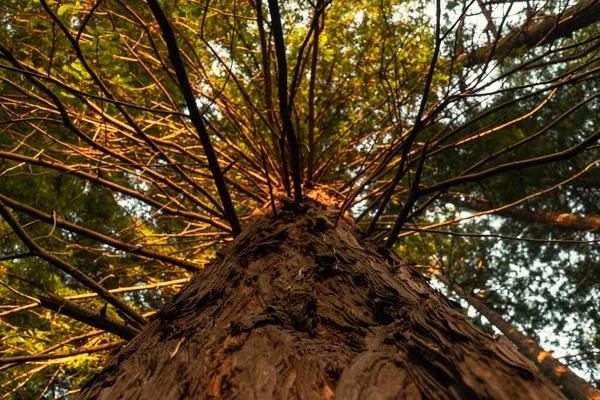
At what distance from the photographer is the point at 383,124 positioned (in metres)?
5.11

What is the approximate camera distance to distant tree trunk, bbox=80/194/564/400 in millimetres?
920

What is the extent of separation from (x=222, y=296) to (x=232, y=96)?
3.59m

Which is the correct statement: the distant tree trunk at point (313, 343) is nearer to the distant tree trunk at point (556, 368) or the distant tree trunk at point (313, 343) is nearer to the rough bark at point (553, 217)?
→ the distant tree trunk at point (556, 368)

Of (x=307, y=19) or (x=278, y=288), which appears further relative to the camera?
(x=307, y=19)

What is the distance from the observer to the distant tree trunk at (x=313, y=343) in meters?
0.92

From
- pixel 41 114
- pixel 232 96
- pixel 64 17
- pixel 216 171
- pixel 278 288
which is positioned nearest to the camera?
pixel 278 288

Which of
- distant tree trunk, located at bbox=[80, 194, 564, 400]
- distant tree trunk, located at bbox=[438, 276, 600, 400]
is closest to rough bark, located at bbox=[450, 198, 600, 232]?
distant tree trunk, located at bbox=[438, 276, 600, 400]

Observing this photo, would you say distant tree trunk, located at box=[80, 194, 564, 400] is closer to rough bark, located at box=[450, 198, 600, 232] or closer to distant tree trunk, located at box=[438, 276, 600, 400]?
distant tree trunk, located at box=[438, 276, 600, 400]

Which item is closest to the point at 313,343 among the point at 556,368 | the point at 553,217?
the point at 556,368

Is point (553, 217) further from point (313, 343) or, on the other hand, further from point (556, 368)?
point (313, 343)

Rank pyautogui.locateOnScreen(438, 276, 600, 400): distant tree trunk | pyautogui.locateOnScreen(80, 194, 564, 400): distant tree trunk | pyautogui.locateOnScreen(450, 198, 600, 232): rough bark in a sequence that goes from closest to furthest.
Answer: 1. pyautogui.locateOnScreen(80, 194, 564, 400): distant tree trunk
2. pyautogui.locateOnScreen(438, 276, 600, 400): distant tree trunk
3. pyautogui.locateOnScreen(450, 198, 600, 232): rough bark

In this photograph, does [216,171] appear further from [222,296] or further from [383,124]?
[383,124]

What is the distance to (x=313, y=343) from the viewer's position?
3.81 ft

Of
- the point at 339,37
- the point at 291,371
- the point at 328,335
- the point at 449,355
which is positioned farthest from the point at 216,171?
the point at 339,37
